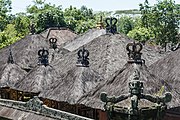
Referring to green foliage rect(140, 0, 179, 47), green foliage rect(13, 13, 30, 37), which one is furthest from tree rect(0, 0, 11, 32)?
green foliage rect(140, 0, 179, 47)

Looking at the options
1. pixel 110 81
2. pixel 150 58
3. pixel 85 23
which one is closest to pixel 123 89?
pixel 110 81

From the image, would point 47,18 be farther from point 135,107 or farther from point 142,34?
point 135,107

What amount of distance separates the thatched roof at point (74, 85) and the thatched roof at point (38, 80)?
0.59 meters

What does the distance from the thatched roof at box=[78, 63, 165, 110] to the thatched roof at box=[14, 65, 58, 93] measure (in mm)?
3071

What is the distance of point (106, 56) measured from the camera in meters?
18.2

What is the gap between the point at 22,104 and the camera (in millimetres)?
12203

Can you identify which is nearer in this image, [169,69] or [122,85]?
[122,85]

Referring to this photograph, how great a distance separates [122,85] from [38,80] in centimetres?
542

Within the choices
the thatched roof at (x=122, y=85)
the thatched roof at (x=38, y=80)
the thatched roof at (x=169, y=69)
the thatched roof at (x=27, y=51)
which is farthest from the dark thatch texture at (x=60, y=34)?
the thatched roof at (x=122, y=85)

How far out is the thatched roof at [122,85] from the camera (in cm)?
1269

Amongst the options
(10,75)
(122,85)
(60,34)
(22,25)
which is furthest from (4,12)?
(122,85)

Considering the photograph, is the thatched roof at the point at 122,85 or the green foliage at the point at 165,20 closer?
the thatched roof at the point at 122,85

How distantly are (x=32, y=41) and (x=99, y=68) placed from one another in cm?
949

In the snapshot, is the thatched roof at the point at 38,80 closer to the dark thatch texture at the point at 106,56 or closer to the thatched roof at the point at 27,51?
the dark thatch texture at the point at 106,56
